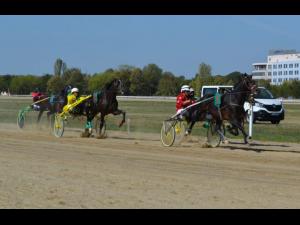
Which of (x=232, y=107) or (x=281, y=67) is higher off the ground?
(x=281, y=67)

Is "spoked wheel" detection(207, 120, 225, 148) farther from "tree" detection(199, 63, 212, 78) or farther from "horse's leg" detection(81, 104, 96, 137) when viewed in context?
"tree" detection(199, 63, 212, 78)

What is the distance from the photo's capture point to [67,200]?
8797 mm

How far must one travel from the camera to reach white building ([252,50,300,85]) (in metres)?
165

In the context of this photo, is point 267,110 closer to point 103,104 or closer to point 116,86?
point 116,86

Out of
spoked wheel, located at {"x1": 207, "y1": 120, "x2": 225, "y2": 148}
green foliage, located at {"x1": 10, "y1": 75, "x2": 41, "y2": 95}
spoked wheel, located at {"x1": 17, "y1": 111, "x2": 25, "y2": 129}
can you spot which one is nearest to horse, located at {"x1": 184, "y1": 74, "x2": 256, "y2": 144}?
spoked wheel, located at {"x1": 207, "y1": 120, "x2": 225, "y2": 148}

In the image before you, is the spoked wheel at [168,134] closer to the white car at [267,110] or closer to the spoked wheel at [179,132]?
A: the spoked wheel at [179,132]

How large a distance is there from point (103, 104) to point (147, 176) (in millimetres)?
10544

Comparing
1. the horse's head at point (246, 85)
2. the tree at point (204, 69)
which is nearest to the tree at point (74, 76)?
the tree at point (204, 69)

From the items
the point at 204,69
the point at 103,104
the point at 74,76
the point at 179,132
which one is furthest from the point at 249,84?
the point at 204,69

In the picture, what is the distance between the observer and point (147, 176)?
11617 mm

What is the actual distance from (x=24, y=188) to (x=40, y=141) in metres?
10.4

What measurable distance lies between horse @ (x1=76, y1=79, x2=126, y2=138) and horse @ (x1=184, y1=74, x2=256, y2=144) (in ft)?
12.8
